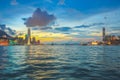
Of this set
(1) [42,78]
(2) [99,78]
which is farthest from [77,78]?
(1) [42,78]

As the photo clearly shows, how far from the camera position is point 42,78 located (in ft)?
98.7

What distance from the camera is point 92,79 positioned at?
29.6m

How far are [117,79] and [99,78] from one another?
8.50 feet

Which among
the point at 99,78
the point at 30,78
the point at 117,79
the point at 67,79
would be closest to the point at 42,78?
the point at 30,78

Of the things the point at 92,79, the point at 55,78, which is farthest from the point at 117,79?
the point at 55,78

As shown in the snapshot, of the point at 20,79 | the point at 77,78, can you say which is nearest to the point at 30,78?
the point at 20,79

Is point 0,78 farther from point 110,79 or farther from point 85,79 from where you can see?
point 110,79

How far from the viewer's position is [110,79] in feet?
96.4

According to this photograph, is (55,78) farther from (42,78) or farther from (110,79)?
(110,79)

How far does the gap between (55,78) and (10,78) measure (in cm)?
666

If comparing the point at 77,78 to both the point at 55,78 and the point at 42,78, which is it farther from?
the point at 42,78

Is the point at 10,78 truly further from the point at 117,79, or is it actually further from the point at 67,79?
the point at 117,79

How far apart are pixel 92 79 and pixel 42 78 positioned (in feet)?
24.1

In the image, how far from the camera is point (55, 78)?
3019cm
